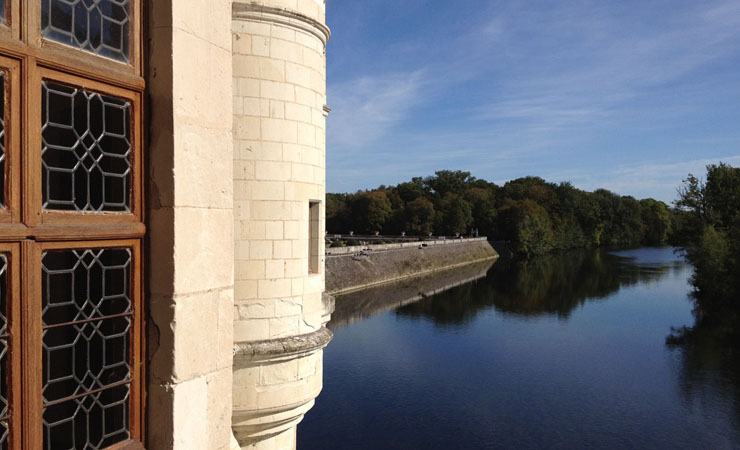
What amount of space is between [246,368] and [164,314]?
2.33m

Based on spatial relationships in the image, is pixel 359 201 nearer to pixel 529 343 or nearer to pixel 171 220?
pixel 529 343

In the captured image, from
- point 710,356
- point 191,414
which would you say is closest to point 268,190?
point 191,414

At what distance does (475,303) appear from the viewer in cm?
3769

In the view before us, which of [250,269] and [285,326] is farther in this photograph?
[285,326]

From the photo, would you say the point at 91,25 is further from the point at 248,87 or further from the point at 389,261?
the point at 389,261

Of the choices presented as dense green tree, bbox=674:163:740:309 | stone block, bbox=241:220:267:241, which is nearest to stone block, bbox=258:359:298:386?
stone block, bbox=241:220:267:241

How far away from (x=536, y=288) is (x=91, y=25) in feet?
150

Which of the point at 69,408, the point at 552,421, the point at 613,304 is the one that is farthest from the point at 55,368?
the point at 613,304

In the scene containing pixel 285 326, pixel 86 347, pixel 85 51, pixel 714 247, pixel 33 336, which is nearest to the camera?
pixel 33 336

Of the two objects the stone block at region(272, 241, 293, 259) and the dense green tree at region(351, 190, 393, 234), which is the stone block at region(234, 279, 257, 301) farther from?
the dense green tree at region(351, 190, 393, 234)

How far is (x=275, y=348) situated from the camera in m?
5.46

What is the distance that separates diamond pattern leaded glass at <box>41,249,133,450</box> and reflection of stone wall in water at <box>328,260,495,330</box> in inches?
975

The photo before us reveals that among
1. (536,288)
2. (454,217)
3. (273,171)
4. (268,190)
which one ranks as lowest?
(536,288)

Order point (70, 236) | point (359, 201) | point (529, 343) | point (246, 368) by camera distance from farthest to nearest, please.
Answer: point (359, 201)
point (529, 343)
point (246, 368)
point (70, 236)
